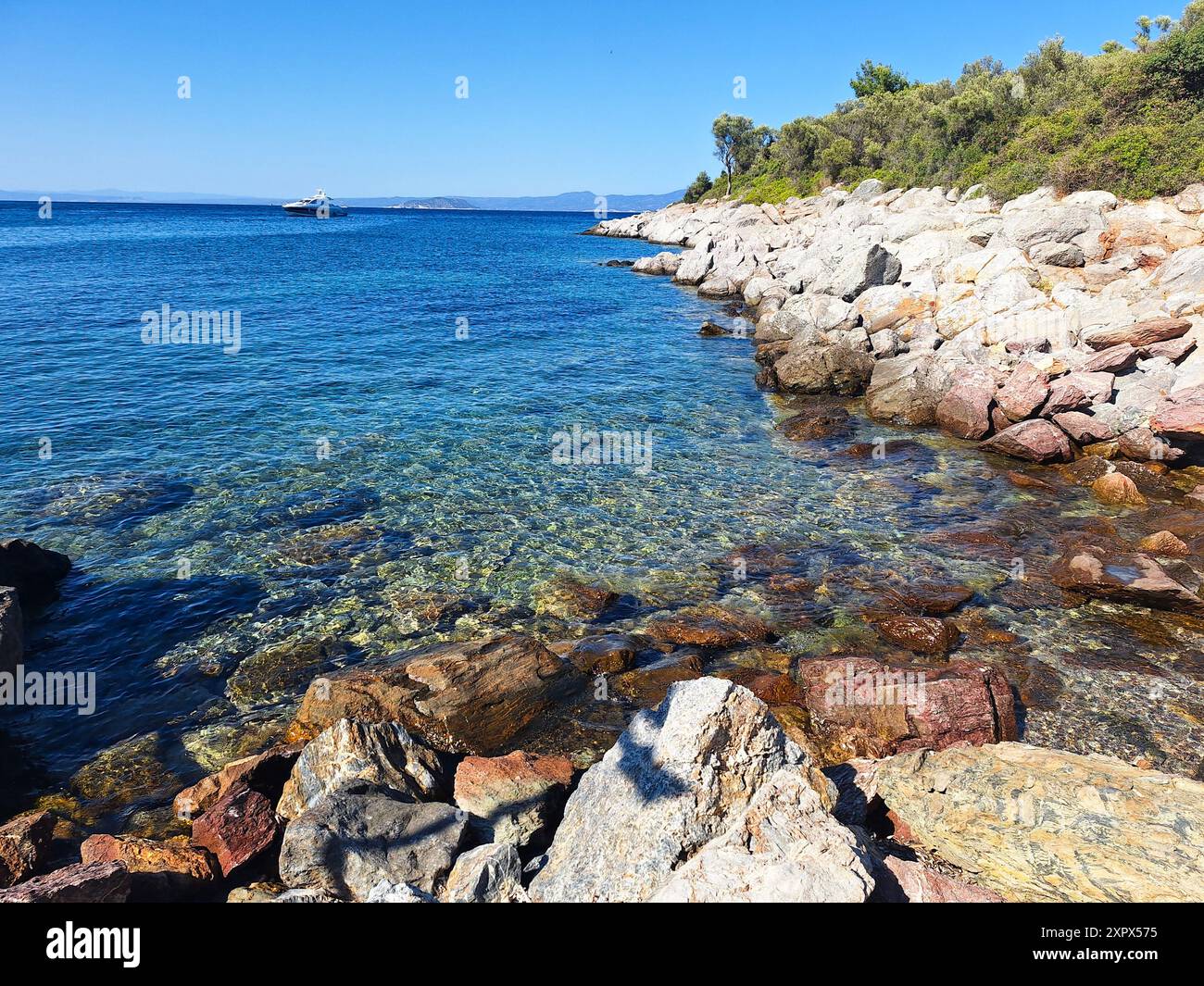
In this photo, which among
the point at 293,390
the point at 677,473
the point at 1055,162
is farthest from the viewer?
the point at 1055,162

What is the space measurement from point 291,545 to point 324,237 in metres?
103

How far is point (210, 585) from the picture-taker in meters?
13.6

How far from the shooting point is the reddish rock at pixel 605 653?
11.2 metres

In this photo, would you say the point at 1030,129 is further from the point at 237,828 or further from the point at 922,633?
the point at 237,828

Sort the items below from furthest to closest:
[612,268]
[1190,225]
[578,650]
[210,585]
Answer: [612,268] → [1190,225] → [210,585] → [578,650]

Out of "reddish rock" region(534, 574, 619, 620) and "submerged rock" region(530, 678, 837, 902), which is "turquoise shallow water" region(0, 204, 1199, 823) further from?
"submerged rock" region(530, 678, 837, 902)

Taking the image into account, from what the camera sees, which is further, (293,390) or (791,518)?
(293,390)

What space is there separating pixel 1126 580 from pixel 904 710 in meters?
6.72

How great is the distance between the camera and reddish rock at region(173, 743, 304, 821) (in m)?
8.28

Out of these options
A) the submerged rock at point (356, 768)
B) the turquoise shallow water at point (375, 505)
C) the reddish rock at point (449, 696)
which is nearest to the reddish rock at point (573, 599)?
the turquoise shallow water at point (375, 505)

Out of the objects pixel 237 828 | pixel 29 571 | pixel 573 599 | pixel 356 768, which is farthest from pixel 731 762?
pixel 29 571

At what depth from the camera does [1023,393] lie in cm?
2131

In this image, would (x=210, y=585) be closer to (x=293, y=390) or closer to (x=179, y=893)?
(x=179, y=893)
